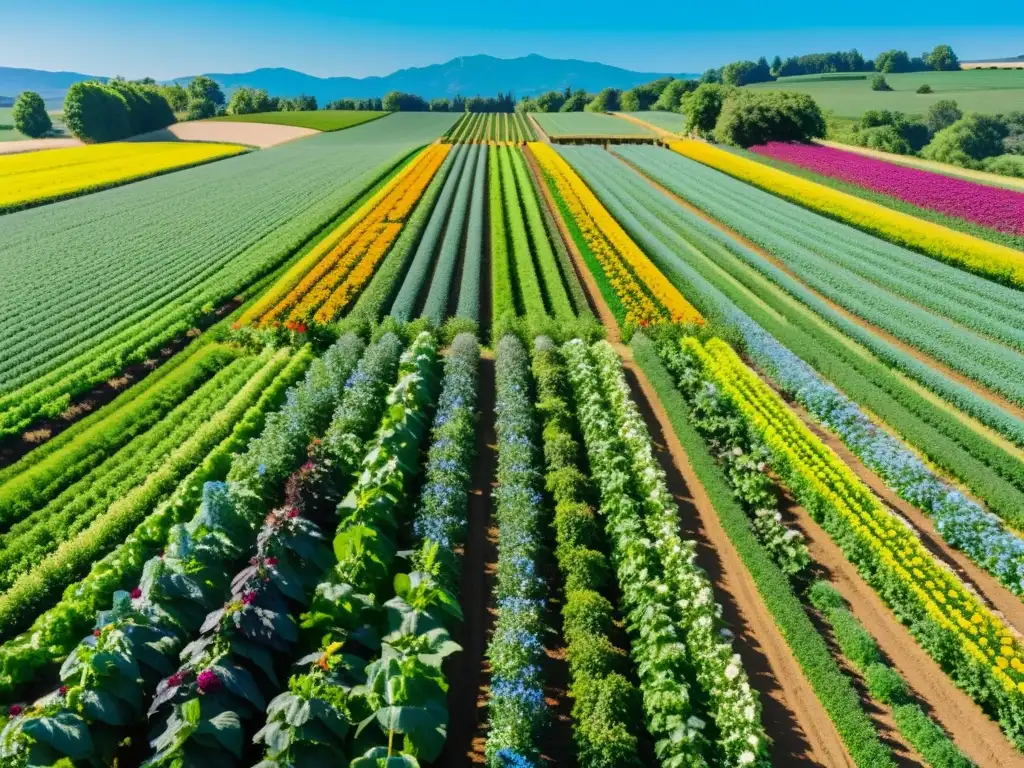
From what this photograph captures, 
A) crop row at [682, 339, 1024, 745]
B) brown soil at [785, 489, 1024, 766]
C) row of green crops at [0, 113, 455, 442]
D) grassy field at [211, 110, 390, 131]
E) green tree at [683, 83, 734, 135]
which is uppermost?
green tree at [683, 83, 734, 135]

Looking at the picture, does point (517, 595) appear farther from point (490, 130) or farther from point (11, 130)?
point (11, 130)

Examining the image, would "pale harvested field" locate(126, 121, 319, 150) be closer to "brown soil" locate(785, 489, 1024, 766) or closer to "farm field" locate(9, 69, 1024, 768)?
"farm field" locate(9, 69, 1024, 768)

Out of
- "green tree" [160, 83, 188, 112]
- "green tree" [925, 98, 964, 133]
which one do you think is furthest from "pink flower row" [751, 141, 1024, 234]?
"green tree" [160, 83, 188, 112]

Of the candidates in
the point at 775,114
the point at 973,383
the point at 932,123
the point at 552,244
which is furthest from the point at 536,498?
the point at 932,123

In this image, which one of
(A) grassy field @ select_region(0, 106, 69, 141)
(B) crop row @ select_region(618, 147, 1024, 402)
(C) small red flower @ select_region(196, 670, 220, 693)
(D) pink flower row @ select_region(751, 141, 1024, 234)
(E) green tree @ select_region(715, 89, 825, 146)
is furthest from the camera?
(A) grassy field @ select_region(0, 106, 69, 141)

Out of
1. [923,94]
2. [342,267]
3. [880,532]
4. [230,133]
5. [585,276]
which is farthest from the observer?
[923,94]

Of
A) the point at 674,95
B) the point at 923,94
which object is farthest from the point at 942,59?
the point at 674,95
